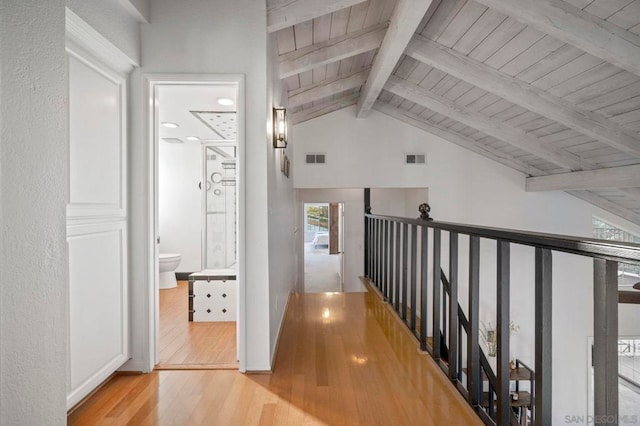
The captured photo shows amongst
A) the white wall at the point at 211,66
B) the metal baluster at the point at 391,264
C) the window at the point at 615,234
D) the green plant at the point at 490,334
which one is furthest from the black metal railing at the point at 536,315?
the window at the point at 615,234

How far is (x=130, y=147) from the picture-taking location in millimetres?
2418

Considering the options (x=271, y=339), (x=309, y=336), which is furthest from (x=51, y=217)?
(x=309, y=336)

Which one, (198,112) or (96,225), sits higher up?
(198,112)

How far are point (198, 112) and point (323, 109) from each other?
2229 mm

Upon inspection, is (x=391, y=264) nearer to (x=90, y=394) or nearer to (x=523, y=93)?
(x=523, y=93)

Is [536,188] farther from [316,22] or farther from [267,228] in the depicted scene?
[267,228]

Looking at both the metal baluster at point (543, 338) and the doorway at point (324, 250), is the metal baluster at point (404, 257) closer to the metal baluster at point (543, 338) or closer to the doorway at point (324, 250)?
the metal baluster at point (543, 338)

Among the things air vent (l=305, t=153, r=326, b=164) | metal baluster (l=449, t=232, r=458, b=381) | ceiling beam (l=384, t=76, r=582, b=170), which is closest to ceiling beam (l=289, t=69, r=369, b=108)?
ceiling beam (l=384, t=76, r=582, b=170)

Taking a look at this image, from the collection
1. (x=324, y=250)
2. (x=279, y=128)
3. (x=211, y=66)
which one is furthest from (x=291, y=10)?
(x=324, y=250)

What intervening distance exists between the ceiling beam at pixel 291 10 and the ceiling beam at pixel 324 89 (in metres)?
1.92

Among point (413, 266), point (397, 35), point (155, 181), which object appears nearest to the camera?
point (155, 181)

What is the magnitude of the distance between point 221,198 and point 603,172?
5018 mm

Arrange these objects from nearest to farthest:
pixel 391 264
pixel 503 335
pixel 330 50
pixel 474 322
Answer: pixel 503 335
pixel 474 322
pixel 330 50
pixel 391 264

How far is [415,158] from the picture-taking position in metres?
5.93
